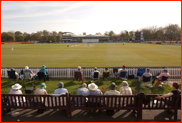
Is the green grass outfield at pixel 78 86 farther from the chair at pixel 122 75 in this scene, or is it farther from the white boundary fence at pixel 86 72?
the white boundary fence at pixel 86 72

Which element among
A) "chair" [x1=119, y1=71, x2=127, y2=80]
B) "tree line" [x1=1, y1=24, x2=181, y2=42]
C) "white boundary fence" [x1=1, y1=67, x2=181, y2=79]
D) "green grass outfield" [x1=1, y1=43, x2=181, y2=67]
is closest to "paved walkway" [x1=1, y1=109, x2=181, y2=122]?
"chair" [x1=119, y1=71, x2=127, y2=80]

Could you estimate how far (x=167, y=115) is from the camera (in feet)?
16.7

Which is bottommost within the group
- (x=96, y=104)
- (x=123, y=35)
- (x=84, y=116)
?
(x=84, y=116)

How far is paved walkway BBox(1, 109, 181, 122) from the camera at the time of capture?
486 cm

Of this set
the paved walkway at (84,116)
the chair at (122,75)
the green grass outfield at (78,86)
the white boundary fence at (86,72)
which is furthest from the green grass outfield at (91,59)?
the paved walkway at (84,116)

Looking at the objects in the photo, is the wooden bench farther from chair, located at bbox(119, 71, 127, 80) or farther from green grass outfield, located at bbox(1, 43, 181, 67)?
green grass outfield, located at bbox(1, 43, 181, 67)

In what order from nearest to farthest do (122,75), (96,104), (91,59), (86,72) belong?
(96,104) → (122,75) → (86,72) → (91,59)

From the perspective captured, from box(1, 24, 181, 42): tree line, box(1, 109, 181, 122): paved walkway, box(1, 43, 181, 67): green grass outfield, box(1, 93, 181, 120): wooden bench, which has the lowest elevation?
→ box(1, 109, 181, 122): paved walkway

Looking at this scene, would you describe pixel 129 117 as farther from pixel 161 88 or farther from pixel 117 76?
pixel 117 76

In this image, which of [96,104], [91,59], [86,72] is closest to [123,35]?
[91,59]

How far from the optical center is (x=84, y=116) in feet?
16.6

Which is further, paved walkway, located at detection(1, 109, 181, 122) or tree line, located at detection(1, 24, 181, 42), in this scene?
tree line, located at detection(1, 24, 181, 42)

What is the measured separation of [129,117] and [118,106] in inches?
19.0

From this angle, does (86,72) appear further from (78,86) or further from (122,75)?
(122,75)
